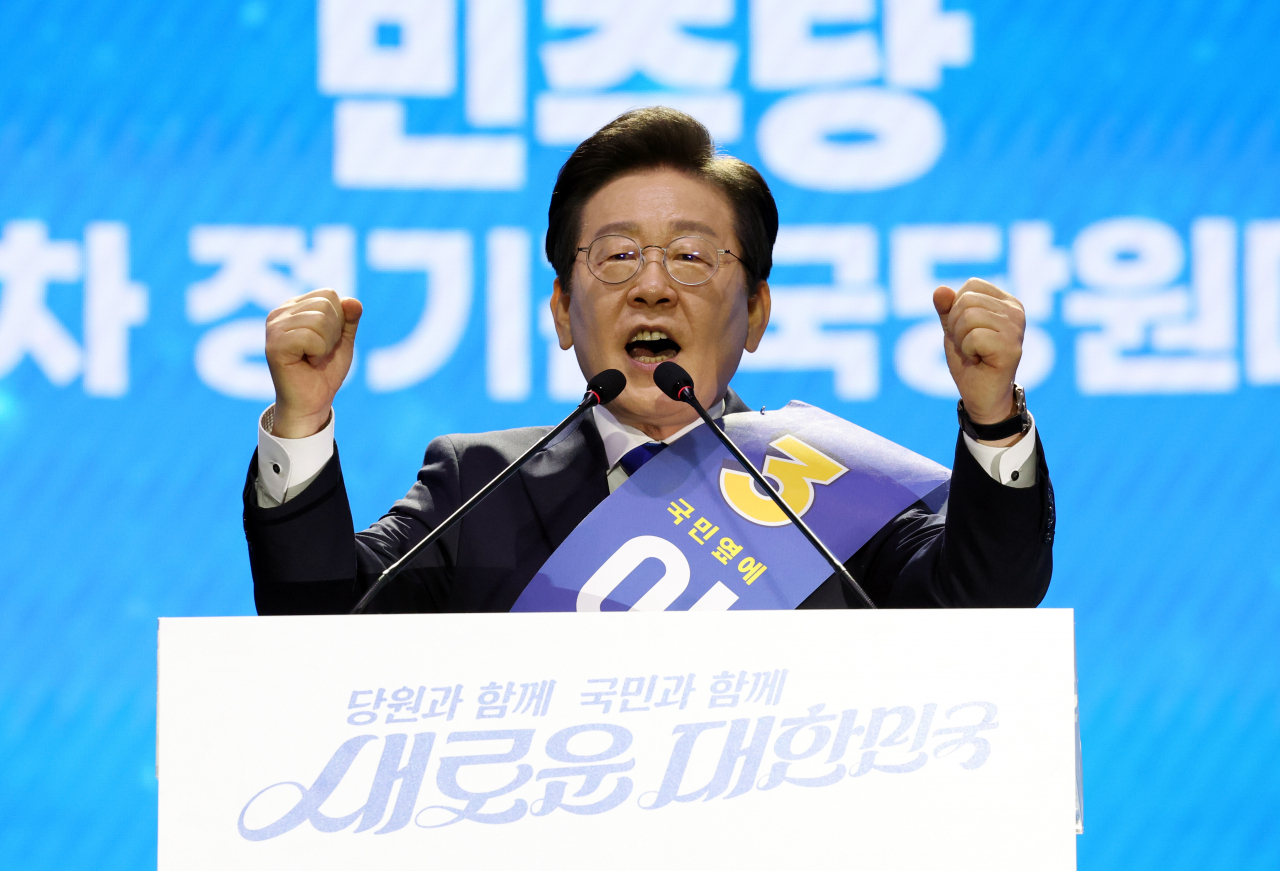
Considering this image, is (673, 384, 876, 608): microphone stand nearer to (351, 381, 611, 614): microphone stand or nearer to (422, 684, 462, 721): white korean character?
(351, 381, 611, 614): microphone stand

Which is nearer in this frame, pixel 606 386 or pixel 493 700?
pixel 493 700

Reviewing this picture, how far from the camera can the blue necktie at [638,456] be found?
1477 mm

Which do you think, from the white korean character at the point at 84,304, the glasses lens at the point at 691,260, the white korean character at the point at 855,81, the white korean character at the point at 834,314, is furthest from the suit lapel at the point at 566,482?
the white korean character at the point at 84,304

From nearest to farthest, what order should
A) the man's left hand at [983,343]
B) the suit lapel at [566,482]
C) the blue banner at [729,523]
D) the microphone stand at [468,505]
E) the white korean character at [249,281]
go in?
the microphone stand at [468,505], the man's left hand at [983,343], the blue banner at [729,523], the suit lapel at [566,482], the white korean character at [249,281]

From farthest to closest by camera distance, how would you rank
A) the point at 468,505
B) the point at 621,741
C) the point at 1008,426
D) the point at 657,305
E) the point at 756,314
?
the point at 756,314, the point at 657,305, the point at 1008,426, the point at 468,505, the point at 621,741

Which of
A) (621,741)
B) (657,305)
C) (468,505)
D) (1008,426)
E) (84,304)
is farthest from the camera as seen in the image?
(84,304)

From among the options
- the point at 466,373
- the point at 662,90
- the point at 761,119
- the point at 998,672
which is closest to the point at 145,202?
the point at 466,373

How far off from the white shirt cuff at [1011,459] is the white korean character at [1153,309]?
1.23 m

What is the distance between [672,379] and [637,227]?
13.6 inches

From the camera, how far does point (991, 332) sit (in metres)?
1.12

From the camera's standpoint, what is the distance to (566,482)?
1489 mm

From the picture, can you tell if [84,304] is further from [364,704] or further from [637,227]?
[364,704]

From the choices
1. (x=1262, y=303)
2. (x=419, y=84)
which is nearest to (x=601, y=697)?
(x=419, y=84)

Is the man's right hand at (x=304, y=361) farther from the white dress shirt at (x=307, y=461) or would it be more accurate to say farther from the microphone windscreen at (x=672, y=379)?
the microphone windscreen at (x=672, y=379)
